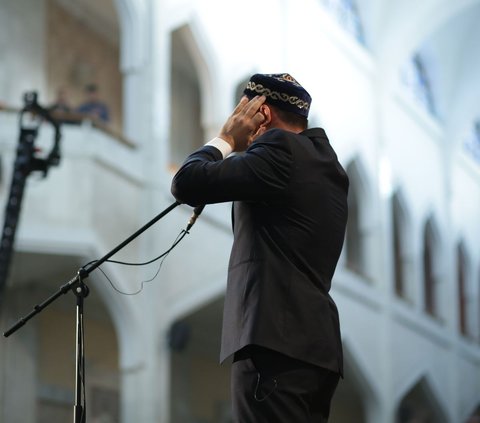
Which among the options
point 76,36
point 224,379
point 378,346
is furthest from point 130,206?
point 378,346

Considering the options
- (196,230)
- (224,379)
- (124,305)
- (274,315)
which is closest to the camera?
Result: (274,315)

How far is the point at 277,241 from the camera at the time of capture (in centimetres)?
339

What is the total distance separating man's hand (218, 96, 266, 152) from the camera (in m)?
3.56

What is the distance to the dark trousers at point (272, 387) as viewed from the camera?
128 inches

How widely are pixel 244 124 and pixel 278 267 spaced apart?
1.58 ft

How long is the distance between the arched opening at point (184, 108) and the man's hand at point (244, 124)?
A: 44.7ft

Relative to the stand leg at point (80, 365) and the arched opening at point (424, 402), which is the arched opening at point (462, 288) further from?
the stand leg at point (80, 365)

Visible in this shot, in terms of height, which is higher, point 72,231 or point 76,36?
point 76,36

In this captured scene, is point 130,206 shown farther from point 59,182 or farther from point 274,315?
point 274,315

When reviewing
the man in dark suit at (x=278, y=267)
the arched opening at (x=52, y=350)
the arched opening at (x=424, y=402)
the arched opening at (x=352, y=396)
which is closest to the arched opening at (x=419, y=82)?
the arched opening at (x=424, y=402)

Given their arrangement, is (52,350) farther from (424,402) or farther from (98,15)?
(424,402)

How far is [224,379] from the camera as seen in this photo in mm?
18906

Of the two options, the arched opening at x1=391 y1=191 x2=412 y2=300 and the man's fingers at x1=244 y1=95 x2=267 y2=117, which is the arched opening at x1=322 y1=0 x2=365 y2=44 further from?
the man's fingers at x1=244 y1=95 x2=267 y2=117

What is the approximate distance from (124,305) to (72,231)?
1.33 m
